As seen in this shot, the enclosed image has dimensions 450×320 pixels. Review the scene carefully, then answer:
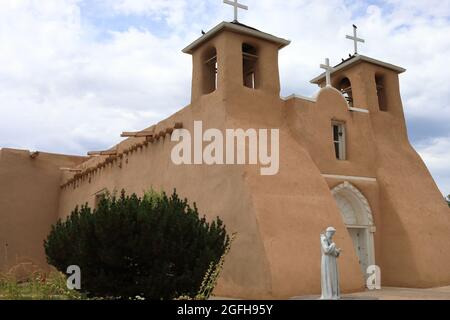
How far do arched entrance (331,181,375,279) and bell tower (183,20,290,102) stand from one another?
3.91 meters

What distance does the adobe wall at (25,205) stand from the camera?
2253 centimetres

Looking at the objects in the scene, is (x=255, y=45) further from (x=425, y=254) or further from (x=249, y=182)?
(x=425, y=254)

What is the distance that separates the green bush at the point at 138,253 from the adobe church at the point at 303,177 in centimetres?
313

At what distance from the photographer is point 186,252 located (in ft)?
29.0

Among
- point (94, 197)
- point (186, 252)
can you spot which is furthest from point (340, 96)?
point (94, 197)

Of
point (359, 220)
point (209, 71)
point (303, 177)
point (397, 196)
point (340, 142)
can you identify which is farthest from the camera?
A: point (209, 71)

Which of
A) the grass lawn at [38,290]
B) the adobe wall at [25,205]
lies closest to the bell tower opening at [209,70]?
the grass lawn at [38,290]

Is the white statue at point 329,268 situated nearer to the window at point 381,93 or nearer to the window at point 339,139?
the window at point 339,139

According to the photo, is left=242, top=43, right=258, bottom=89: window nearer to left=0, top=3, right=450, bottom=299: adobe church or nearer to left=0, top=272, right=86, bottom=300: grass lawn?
left=0, top=3, right=450, bottom=299: adobe church

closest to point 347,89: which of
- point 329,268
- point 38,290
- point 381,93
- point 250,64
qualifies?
point 381,93

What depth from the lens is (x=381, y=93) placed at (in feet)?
59.8

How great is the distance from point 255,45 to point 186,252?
339 inches

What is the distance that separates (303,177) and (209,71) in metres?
5.15

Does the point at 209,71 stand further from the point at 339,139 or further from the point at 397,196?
the point at 397,196
